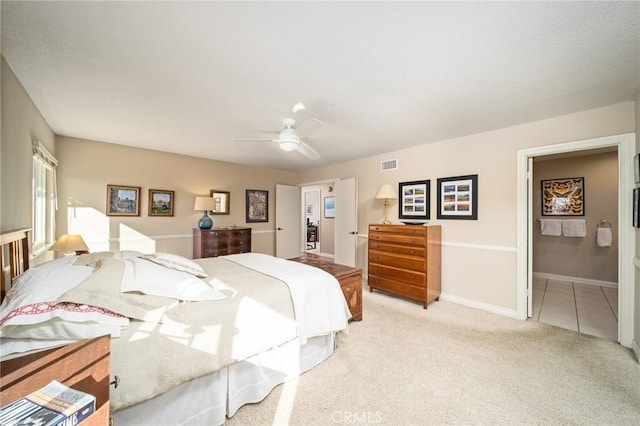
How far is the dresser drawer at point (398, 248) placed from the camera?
342cm

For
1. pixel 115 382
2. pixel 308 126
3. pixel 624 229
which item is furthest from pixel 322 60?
pixel 624 229

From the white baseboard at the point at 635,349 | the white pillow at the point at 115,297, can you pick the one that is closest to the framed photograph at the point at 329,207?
the white baseboard at the point at 635,349

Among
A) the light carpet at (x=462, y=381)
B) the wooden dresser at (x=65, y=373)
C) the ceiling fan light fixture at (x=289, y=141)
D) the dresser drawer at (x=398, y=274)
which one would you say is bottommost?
the light carpet at (x=462, y=381)

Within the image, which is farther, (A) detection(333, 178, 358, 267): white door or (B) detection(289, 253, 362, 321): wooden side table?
(A) detection(333, 178, 358, 267): white door

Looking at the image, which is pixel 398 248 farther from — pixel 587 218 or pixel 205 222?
pixel 587 218

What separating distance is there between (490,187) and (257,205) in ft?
14.7

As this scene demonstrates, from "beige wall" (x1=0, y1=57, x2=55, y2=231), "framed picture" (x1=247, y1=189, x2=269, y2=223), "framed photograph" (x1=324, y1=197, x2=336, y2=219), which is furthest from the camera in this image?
"framed photograph" (x1=324, y1=197, x2=336, y2=219)

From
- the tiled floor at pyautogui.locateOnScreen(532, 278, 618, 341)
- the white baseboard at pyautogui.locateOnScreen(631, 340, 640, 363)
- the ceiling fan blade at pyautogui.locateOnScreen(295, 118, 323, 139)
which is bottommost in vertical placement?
the tiled floor at pyautogui.locateOnScreen(532, 278, 618, 341)

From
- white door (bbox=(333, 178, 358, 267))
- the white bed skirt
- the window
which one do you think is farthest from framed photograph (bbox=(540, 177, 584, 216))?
the window

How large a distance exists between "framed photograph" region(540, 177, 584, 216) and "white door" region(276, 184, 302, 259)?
522 cm

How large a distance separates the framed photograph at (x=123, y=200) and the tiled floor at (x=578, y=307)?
19.9 feet

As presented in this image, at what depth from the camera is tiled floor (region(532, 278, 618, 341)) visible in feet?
9.21

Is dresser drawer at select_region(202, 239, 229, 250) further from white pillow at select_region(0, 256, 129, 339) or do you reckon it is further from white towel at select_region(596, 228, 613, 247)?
white towel at select_region(596, 228, 613, 247)

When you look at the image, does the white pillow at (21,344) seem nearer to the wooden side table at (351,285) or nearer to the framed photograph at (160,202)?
the wooden side table at (351,285)
